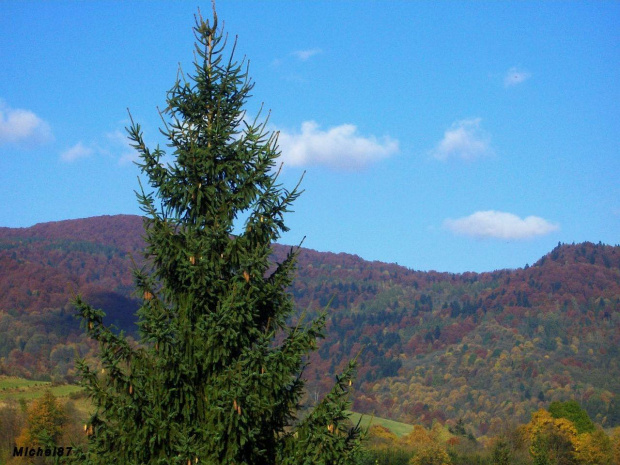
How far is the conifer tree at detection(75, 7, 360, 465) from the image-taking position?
970 centimetres

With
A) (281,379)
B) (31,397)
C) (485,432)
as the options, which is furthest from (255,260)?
(485,432)

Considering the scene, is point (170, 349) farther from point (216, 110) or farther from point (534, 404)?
point (534, 404)

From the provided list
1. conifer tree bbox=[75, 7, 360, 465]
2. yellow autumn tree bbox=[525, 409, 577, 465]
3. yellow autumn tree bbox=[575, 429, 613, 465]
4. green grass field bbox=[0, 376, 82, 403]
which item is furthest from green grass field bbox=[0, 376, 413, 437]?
conifer tree bbox=[75, 7, 360, 465]

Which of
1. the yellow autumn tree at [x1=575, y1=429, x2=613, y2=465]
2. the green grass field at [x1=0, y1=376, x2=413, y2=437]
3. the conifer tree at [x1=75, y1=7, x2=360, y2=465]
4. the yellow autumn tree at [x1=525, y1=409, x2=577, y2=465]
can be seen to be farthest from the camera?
the yellow autumn tree at [x1=575, y1=429, x2=613, y2=465]

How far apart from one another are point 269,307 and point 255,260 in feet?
3.78

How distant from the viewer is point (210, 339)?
973 centimetres

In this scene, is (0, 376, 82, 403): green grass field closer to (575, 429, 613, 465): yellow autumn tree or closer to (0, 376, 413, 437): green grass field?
(0, 376, 413, 437): green grass field

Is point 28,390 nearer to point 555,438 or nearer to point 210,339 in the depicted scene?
point 555,438

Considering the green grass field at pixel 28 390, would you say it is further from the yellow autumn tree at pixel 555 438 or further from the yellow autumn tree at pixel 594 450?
the yellow autumn tree at pixel 594 450

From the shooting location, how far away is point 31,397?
87.8 m

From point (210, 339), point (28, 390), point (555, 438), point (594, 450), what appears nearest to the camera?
point (210, 339)

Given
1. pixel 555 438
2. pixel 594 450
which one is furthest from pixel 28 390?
pixel 594 450

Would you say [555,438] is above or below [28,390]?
below

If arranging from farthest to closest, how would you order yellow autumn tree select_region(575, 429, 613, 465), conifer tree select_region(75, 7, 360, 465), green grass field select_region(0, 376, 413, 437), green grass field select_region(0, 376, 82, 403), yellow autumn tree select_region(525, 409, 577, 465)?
green grass field select_region(0, 376, 82, 403), yellow autumn tree select_region(575, 429, 613, 465), yellow autumn tree select_region(525, 409, 577, 465), green grass field select_region(0, 376, 413, 437), conifer tree select_region(75, 7, 360, 465)
